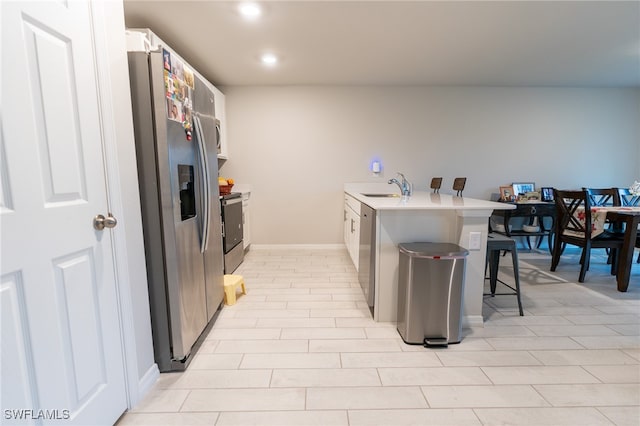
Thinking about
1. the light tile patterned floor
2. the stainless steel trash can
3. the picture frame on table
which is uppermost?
the picture frame on table

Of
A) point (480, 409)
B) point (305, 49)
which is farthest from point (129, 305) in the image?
point (305, 49)

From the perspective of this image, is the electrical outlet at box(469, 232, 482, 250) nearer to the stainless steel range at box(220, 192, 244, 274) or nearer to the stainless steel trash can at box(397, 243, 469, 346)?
the stainless steel trash can at box(397, 243, 469, 346)

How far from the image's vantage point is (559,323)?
2.18m

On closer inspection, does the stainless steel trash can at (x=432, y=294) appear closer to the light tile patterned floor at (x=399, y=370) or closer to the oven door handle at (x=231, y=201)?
the light tile patterned floor at (x=399, y=370)

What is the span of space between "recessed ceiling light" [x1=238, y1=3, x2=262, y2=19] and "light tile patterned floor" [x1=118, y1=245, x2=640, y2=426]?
2446 millimetres

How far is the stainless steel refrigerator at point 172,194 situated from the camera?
4.80 feet

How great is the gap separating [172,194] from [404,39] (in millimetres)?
2533

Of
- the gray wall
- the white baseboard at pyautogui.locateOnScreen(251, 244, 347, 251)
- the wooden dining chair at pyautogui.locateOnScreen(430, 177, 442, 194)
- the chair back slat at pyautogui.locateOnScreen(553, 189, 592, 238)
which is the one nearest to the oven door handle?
the gray wall

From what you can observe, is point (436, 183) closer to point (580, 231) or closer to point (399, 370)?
point (580, 231)

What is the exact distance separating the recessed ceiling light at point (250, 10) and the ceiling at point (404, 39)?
50mm

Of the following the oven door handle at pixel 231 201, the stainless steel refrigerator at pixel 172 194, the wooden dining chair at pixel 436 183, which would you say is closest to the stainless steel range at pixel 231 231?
the oven door handle at pixel 231 201

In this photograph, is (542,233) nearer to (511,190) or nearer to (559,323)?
(511,190)

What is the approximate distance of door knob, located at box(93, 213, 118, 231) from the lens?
116 cm

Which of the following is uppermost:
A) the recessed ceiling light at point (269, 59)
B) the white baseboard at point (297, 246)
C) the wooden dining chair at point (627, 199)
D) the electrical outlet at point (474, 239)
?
the recessed ceiling light at point (269, 59)
